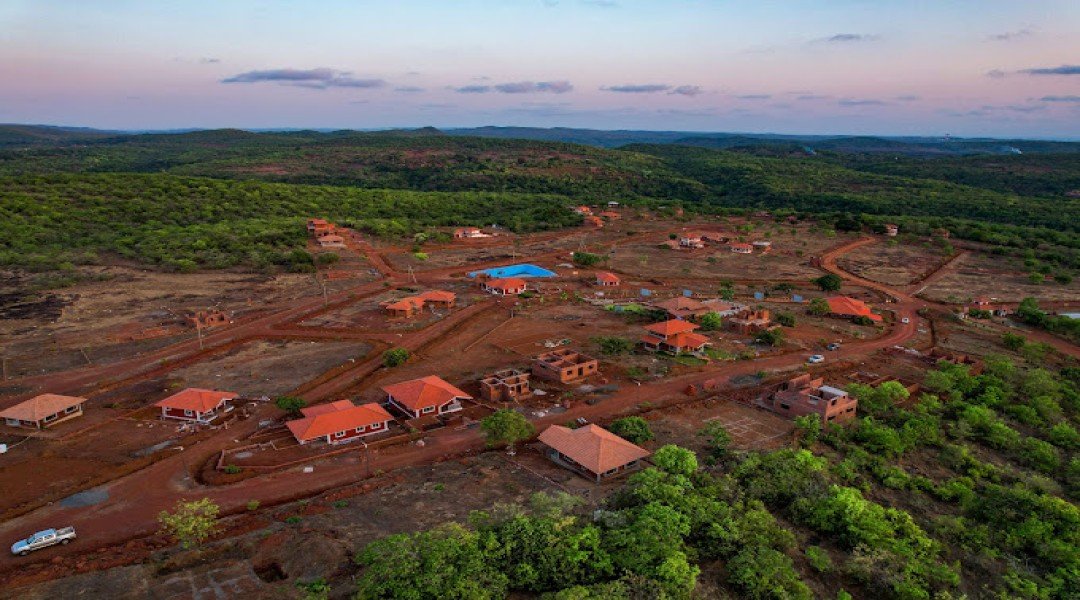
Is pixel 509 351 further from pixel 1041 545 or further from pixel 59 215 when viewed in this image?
pixel 59 215

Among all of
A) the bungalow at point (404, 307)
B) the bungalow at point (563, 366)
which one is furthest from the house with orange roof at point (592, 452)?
the bungalow at point (404, 307)

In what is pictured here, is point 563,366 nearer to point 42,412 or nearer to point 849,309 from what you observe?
point 42,412

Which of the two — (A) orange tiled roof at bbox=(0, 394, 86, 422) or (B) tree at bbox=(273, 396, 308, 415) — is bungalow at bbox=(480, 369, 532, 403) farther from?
(A) orange tiled roof at bbox=(0, 394, 86, 422)

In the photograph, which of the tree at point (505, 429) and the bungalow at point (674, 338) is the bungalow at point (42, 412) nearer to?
the tree at point (505, 429)

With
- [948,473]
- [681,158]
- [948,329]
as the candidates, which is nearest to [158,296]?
[948,473]

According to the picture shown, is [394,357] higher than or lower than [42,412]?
lower

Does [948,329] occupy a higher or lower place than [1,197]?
lower

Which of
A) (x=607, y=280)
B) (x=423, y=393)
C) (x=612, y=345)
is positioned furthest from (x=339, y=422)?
(x=607, y=280)
